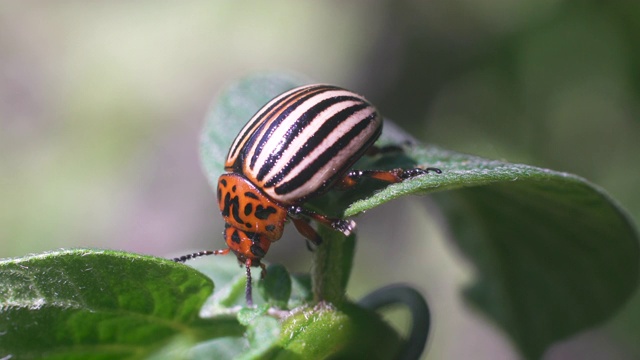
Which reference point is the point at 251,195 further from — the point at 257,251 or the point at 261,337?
the point at 261,337

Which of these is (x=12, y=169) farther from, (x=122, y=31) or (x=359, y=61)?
(x=359, y=61)

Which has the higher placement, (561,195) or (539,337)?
(561,195)

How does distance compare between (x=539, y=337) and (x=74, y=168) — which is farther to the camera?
(x=74, y=168)

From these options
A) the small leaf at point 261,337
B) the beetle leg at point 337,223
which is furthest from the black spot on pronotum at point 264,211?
the small leaf at point 261,337

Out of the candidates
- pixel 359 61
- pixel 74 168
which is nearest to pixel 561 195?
pixel 359 61

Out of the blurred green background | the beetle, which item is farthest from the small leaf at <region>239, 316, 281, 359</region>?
the blurred green background

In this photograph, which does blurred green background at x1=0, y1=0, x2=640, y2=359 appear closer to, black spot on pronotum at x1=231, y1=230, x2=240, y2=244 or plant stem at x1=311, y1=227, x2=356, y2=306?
black spot on pronotum at x1=231, y1=230, x2=240, y2=244
